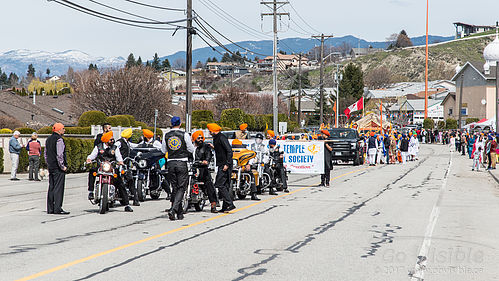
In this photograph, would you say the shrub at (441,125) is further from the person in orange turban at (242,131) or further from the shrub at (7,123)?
the person in orange turban at (242,131)

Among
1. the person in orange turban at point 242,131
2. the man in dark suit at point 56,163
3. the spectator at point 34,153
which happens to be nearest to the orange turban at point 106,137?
the man in dark suit at point 56,163

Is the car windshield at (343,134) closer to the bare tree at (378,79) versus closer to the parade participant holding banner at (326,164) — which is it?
the parade participant holding banner at (326,164)

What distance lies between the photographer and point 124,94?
6244cm

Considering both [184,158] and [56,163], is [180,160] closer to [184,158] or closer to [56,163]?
[184,158]

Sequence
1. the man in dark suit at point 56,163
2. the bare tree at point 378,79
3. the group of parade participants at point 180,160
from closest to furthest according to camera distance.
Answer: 1. the group of parade participants at point 180,160
2. the man in dark suit at point 56,163
3. the bare tree at point 378,79

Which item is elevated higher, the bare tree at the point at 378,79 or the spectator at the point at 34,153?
the bare tree at the point at 378,79

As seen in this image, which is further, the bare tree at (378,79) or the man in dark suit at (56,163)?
the bare tree at (378,79)

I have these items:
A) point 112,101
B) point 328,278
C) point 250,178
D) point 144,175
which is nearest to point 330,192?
point 250,178

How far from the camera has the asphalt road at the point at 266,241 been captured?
812cm

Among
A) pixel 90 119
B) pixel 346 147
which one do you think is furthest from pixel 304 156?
pixel 90 119

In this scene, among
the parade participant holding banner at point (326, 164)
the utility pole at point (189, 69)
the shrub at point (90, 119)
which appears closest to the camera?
the parade participant holding banner at point (326, 164)

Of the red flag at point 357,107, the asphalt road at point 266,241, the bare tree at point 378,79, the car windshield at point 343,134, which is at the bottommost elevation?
the asphalt road at point 266,241

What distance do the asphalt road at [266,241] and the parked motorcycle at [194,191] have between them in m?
0.36

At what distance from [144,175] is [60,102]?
220ft
